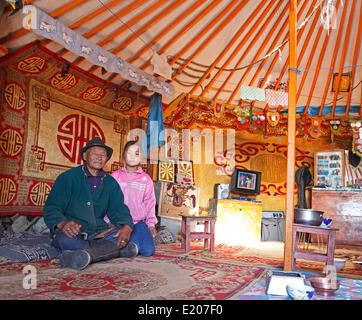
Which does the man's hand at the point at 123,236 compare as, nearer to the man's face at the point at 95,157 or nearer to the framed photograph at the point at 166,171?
the man's face at the point at 95,157

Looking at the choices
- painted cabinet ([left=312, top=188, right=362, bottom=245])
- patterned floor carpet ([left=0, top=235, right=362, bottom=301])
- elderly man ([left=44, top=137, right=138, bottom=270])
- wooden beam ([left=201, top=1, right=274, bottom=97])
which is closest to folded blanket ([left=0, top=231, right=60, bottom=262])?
patterned floor carpet ([left=0, top=235, right=362, bottom=301])

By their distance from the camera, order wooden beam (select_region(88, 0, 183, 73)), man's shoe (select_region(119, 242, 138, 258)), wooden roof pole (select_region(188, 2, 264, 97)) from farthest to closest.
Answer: wooden roof pole (select_region(188, 2, 264, 97))
wooden beam (select_region(88, 0, 183, 73))
man's shoe (select_region(119, 242, 138, 258))

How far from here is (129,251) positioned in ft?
8.70

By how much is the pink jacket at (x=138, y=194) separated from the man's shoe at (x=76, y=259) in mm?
1075

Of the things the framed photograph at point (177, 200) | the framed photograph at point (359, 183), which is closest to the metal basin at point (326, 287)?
the framed photograph at point (177, 200)

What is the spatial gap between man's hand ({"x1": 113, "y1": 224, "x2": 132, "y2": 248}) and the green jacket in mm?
87

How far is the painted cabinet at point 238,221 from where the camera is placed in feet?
16.9

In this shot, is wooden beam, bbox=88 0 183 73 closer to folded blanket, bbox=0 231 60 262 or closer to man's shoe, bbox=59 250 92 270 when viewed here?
folded blanket, bbox=0 231 60 262

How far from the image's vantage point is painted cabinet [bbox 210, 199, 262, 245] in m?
5.16

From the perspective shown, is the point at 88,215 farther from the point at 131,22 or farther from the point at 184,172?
the point at 184,172
